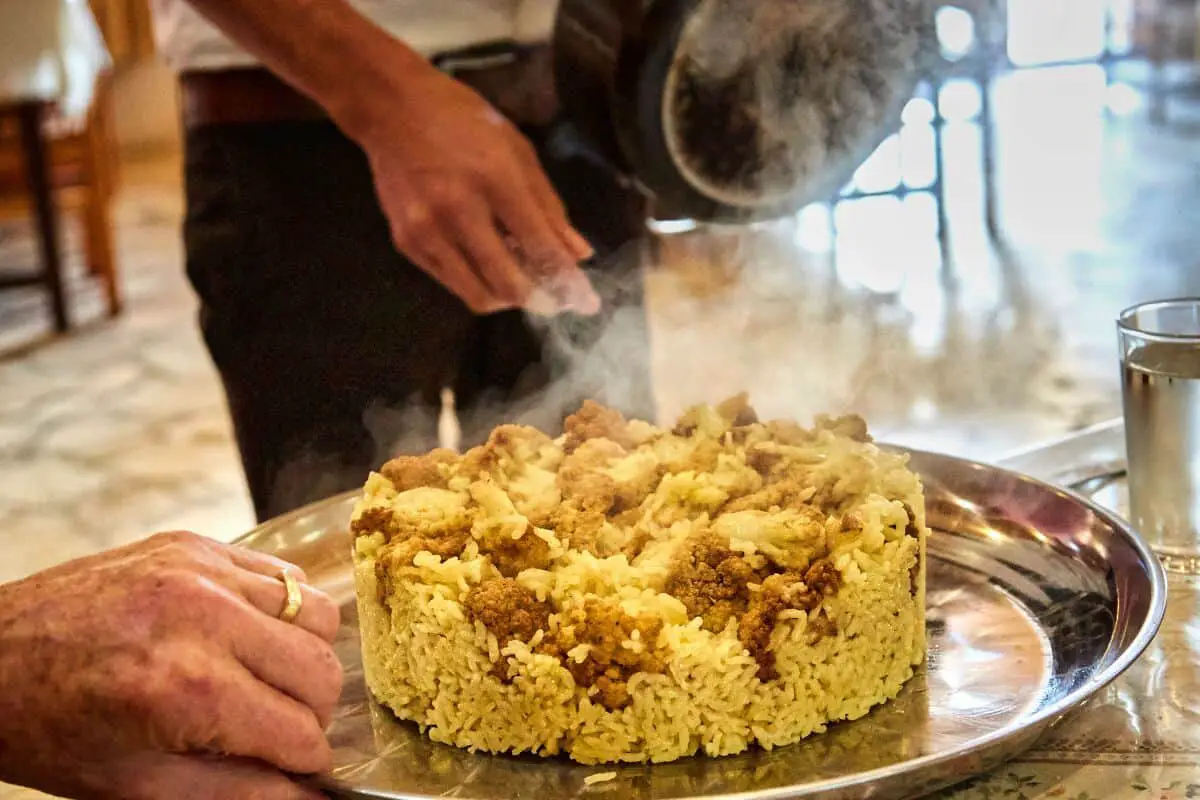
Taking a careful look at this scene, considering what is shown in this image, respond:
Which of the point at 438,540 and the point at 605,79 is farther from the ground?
the point at 605,79

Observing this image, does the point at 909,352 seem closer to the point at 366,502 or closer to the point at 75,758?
the point at 366,502

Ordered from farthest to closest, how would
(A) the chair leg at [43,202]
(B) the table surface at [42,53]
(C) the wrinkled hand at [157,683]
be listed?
(A) the chair leg at [43,202], (B) the table surface at [42,53], (C) the wrinkled hand at [157,683]

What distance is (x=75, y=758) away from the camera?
0.80m

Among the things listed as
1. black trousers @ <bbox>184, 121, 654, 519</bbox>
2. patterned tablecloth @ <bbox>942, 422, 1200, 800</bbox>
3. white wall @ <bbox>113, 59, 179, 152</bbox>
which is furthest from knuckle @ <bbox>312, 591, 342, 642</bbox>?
white wall @ <bbox>113, 59, 179, 152</bbox>

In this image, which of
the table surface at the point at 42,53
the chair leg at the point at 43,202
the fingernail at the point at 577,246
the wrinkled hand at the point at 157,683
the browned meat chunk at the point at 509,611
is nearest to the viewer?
the wrinkled hand at the point at 157,683

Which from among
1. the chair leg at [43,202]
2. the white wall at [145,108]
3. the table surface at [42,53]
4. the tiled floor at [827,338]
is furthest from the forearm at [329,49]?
the white wall at [145,108]

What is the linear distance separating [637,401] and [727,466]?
673 millimetres

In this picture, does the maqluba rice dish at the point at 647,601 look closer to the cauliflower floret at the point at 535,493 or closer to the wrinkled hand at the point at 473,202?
the cauliflower floret at the point at 535,493

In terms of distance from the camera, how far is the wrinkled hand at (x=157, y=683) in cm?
77

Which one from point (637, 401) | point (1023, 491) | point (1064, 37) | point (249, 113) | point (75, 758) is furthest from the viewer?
point (1064, 37)

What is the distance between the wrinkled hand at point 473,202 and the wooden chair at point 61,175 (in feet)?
12.6

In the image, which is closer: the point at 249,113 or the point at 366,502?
the point at 366,502

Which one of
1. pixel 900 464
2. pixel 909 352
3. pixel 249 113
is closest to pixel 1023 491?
pixel 900 464

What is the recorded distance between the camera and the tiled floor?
336 cm
